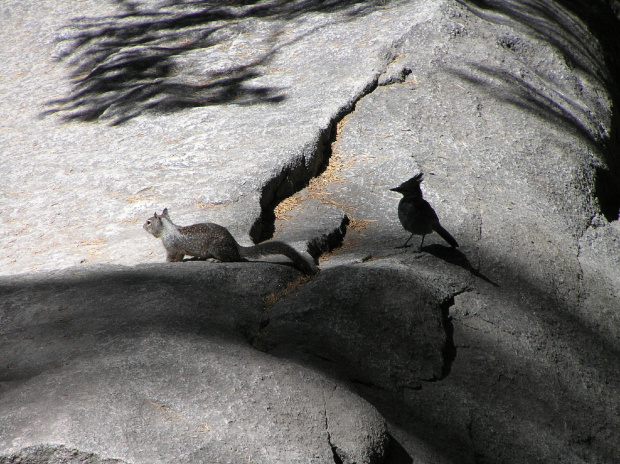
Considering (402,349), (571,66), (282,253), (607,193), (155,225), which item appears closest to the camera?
(402,349)

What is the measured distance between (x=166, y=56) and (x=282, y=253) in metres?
5.31

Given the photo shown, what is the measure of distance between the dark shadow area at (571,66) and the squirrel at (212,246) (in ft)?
12.0

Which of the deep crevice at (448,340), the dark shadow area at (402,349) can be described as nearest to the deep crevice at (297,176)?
the dark shadow area at (402,349)

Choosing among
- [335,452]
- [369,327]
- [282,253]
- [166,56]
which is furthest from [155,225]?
[166,56]

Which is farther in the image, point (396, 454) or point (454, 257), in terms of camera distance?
point (454, 257)

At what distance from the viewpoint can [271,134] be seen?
20.3 feet

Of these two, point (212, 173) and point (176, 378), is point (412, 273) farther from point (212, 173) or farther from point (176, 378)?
point (212, 173)

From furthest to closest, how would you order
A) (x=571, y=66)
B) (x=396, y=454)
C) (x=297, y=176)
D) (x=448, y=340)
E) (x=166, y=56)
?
1. (x=166, y=56)
2. (x=571, y=66)
3. (x=297, y=176)
4. (x=448, y=340)
5. (x=396, y=454)

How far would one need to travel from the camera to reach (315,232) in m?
4.80

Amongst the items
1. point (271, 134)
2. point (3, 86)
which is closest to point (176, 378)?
point (271, 134)

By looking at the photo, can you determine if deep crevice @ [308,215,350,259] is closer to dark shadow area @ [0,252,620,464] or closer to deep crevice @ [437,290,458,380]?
dark shadow area @ [0,252,620,464]

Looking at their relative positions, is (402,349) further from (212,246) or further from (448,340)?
(212,246)

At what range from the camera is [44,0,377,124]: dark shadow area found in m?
7.32

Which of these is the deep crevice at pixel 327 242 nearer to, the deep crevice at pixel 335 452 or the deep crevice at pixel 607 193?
the deep crevice at pixel 335 452
